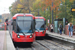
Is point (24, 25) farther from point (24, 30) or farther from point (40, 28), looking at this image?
point (40, 28)

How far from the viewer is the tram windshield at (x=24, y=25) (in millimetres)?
17078

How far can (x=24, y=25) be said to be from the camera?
1725 centimetres

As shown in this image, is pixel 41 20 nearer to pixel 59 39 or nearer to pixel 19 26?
pixel 59 39

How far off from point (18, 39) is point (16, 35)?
1.24 feet

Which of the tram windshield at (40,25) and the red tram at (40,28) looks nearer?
the red tram at (40,28)

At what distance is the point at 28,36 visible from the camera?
16938 mm

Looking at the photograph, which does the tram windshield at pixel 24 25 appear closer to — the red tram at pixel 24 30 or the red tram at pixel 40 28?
the red tram at pixel 24 30

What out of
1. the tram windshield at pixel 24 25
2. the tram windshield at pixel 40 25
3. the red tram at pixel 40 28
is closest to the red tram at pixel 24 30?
the tram windshield at pixel 24 25

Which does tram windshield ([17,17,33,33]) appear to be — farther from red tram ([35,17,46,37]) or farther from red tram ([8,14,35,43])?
red tram ([35,17,46,37])

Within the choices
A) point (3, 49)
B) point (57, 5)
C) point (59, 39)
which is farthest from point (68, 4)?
point (3, 49)

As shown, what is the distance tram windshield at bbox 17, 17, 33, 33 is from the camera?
56.0 feet

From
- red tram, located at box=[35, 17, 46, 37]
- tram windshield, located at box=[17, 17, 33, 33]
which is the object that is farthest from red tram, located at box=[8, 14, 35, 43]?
red tram, located at box=[35, 17, 46, 37]

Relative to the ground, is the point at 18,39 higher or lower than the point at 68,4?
lower

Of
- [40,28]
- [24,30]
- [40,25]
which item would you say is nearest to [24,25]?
[24,30]
